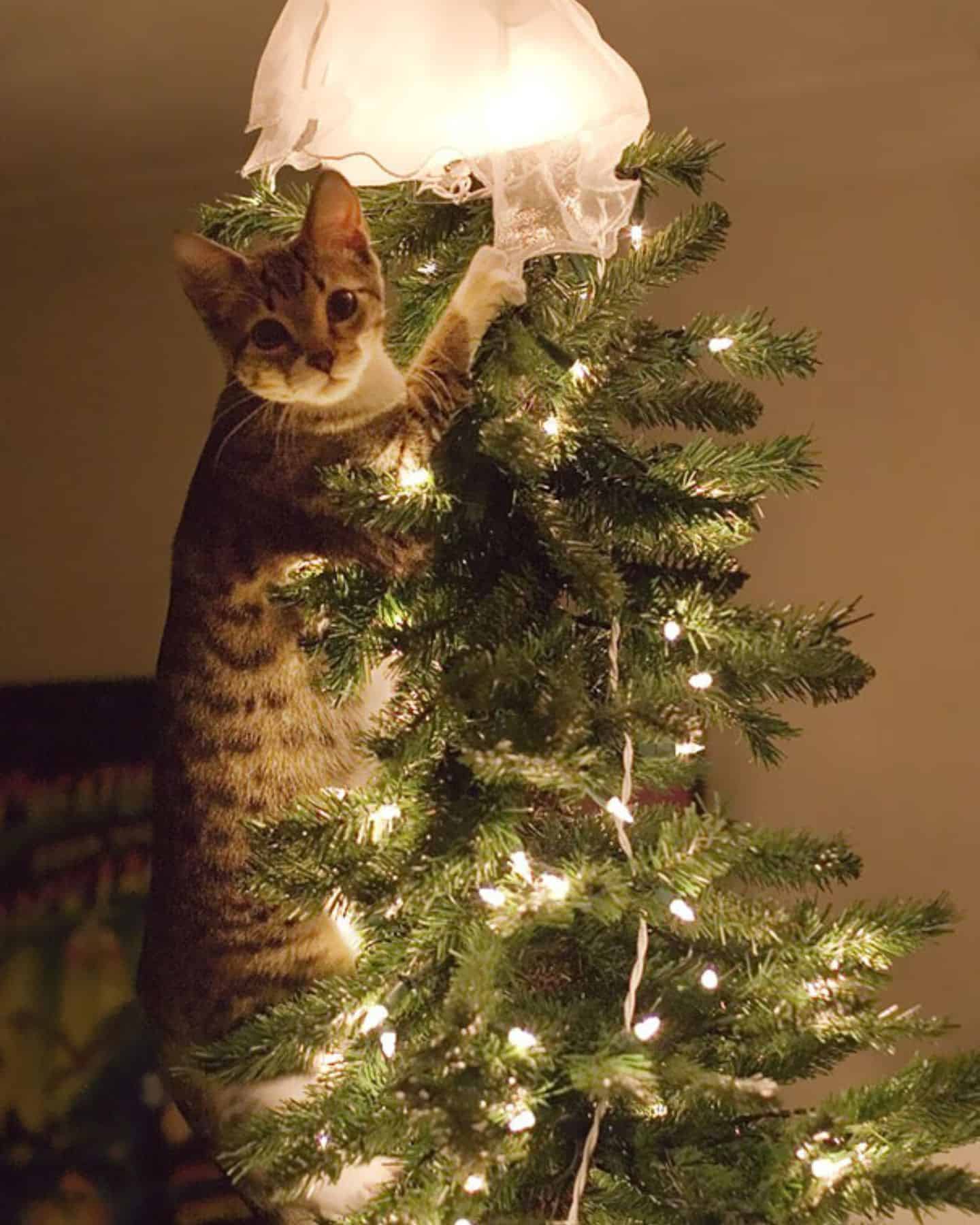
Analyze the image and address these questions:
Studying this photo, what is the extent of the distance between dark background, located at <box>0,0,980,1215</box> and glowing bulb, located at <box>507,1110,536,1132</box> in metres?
0.75

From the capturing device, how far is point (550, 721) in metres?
0.62

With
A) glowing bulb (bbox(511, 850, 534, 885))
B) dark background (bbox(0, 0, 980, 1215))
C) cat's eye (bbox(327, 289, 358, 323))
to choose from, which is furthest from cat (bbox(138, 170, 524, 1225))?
dark background (bbox(0, 0, 980, 1215))

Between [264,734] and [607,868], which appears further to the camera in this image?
[264,734]

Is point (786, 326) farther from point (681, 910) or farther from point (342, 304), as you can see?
point (681, 910)

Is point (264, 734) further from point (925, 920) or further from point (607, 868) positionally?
point (925, 920)

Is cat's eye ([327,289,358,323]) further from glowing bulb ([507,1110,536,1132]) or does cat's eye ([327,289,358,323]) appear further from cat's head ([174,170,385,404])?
glowing bulb ([507,1110,536,1132])

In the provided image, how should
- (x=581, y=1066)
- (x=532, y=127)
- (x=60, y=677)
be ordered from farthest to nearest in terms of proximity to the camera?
(x=60, y=677) → (x=532, y=127) → (x=581, y=1066)

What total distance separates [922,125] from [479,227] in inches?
29.7

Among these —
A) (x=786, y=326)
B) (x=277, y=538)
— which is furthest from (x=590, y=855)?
(x=786, y=326)

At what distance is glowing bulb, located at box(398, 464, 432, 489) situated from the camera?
708 mm

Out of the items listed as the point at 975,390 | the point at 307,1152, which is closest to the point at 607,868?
the point at 307,1152

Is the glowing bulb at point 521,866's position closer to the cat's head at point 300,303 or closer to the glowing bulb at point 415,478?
the glowing bulb at point 415,478

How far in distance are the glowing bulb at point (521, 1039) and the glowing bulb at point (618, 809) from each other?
0.13 m

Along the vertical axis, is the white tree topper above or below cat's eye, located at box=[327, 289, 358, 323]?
above
